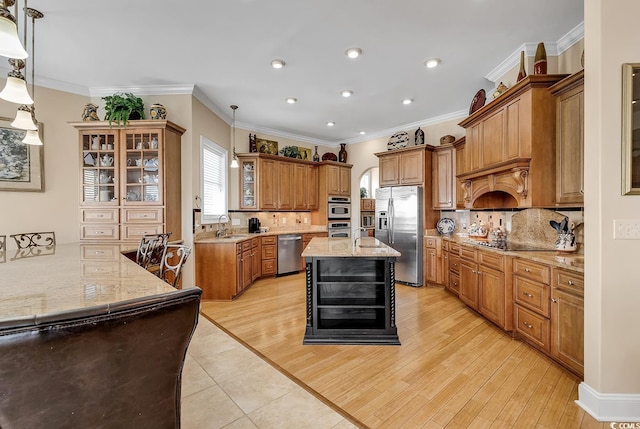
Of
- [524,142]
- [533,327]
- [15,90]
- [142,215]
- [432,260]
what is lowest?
[533,327]

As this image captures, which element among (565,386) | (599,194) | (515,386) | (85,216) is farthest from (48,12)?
(565,386)

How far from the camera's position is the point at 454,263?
4.24 m

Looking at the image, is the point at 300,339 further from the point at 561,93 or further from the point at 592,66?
the point at 561,93

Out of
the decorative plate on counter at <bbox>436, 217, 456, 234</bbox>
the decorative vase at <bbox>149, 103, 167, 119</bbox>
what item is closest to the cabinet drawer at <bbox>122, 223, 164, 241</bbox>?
the decorative vase at <bbox>149, 103, 167, 119</bbox>

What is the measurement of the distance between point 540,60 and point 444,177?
88.9 inches

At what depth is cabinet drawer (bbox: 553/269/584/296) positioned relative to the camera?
2135 millimetres

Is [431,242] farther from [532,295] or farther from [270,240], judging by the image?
[270,240]

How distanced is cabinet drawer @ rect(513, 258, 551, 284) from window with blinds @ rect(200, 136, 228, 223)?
13.7ft

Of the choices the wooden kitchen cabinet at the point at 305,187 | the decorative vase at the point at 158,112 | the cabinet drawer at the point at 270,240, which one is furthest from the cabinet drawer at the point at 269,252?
the decorative vase at the point at 158,112

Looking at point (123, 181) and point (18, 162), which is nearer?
point (18, 162)

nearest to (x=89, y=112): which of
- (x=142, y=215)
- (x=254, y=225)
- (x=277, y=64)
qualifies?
(x=142, y=215)

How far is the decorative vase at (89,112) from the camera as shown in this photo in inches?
144

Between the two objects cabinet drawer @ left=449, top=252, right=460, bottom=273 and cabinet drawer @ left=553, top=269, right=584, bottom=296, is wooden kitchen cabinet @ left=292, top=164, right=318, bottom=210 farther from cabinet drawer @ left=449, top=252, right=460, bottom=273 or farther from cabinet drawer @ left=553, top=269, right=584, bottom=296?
cabinet drawer @ left=553, top=269, right=584, bottom=296

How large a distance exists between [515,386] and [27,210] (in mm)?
5495
